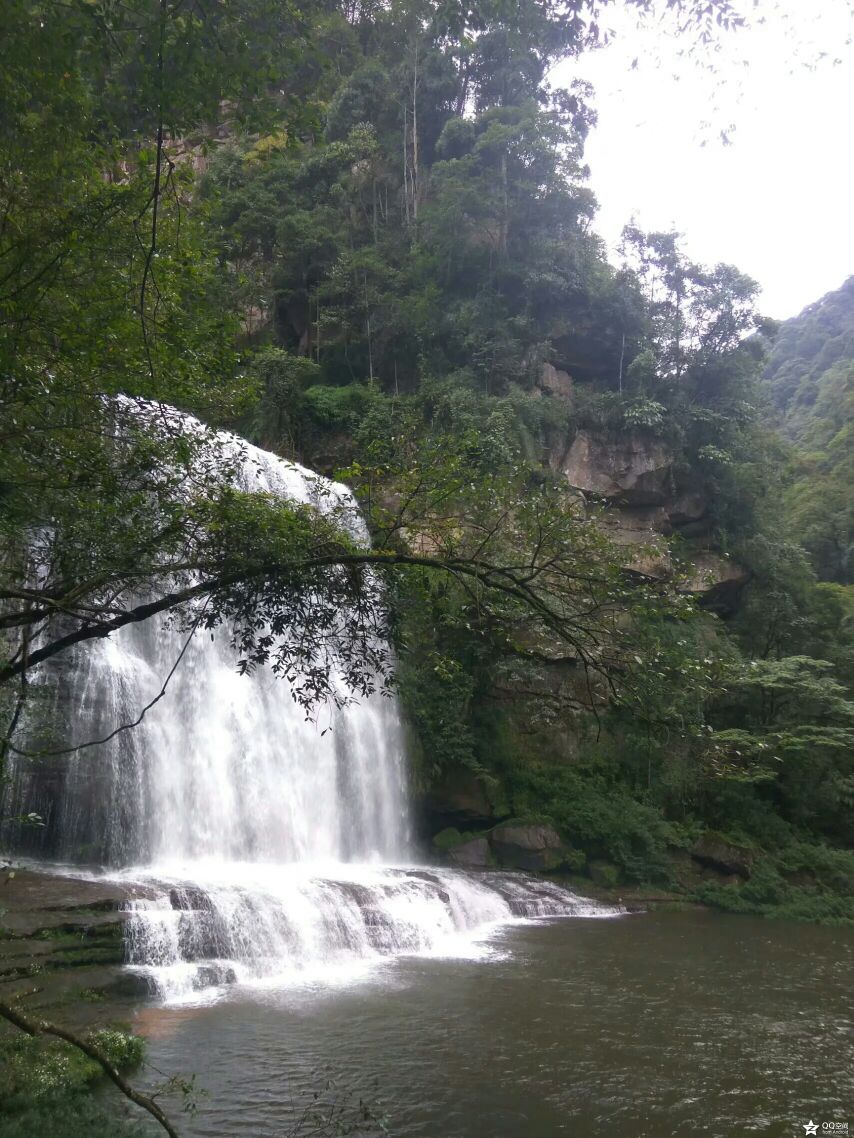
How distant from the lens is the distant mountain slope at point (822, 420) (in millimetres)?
28750

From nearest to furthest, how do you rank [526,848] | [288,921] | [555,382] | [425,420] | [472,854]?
[288,921] < [472,854] < [526,848] < [425,420] < [555,382]

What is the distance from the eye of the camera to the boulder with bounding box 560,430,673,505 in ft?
74.8

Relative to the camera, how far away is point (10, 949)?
25.0 feet

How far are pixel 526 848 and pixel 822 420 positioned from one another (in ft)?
103

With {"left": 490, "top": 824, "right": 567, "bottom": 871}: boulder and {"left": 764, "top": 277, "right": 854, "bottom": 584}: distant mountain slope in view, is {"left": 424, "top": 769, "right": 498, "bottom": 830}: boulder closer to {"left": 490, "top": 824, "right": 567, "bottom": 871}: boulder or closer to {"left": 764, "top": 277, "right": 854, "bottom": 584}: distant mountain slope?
{"left": 490, "top": 824, "right": 567, "bottom": 871}: boulder

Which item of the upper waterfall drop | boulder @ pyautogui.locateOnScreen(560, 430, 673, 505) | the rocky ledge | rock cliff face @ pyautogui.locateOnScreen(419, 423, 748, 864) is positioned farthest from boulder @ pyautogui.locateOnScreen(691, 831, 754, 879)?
the rocky ledge

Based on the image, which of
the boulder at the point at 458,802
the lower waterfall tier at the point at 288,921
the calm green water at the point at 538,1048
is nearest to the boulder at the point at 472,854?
the boulder at the point at 458,802

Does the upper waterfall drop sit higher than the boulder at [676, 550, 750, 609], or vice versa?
the boulder at [676, 550, 750, 609]

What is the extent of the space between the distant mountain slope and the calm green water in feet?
67.7

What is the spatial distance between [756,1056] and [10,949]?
271 inches

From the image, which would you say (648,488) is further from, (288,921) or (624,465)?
(288,921)

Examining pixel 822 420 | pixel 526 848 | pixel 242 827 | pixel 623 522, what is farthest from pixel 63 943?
pixel 822 420

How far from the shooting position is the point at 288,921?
33.2ft

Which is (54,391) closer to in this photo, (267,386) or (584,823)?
(584,823)
